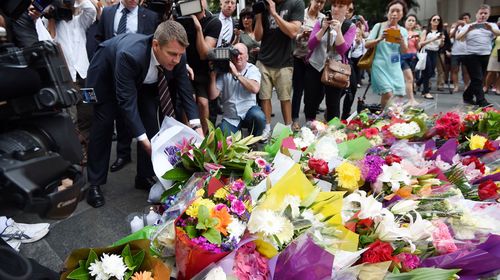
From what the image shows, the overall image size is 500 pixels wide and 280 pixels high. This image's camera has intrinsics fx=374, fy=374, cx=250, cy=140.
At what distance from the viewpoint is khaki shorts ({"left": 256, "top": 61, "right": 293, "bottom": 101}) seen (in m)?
4.21

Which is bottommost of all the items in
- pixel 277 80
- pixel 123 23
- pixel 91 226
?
pixel 91 226

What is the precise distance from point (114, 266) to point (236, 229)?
1.15ft

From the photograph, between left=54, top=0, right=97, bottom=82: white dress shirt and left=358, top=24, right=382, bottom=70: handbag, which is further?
left=358, top=24, right=382, bottom=70: handbag

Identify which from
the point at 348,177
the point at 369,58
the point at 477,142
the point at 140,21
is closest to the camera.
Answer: the point at 348,177

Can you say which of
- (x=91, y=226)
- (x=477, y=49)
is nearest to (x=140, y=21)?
(x=91, y=226)

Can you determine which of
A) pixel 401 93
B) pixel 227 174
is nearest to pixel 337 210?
pixel 227 174

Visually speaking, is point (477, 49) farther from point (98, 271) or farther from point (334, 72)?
point (98, 271)

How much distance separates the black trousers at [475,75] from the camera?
6437 millimetres

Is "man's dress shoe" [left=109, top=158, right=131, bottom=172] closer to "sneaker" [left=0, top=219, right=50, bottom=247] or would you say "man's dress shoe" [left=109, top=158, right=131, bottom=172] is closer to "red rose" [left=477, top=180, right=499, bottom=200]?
"sneaker" [left=0, top=219, right=50, bottom=247]

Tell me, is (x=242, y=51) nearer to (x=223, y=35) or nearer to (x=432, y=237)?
(x=223, y=35)

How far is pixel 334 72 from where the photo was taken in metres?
3.95

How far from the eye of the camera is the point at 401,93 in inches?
172

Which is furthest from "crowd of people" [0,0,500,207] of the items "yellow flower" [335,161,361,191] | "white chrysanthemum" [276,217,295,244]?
"white chrysanthemum" [276,217,295,244]

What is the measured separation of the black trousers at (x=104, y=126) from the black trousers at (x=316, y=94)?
197cm
